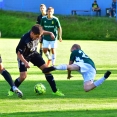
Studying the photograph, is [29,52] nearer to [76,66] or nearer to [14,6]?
[76,66]

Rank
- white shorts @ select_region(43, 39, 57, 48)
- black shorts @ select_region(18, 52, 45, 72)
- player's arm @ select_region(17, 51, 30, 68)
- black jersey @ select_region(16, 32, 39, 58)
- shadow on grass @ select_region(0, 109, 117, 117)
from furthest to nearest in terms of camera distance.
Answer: white shorts @ select_region(43, 39, 57, 48), black shorts @ select_region(18, 52, 45, 72), black jersey @ select_region(16, 32, 39, 58), player's arm @ select_region(17, 51, 30, 68), shadow on grass @ select_region(0, 109, 117, 117)

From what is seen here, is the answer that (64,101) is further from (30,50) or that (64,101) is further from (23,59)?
(30,50)

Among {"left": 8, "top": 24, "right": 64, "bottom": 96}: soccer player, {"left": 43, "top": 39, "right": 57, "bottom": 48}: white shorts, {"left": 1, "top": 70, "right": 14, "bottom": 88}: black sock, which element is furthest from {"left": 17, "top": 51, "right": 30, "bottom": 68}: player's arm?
{"left": 43, "top": 39, "right": 57, "bottom": 48}: white shorts

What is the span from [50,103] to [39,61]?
1496 millimetres

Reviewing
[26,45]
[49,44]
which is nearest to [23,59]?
[26,45]

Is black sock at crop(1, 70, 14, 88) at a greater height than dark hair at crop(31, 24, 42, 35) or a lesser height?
lesser

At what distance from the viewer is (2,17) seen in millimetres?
53188

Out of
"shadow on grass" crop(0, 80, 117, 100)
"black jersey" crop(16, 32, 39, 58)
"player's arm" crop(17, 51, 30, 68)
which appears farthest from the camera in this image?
"shadow on grass" crop(0, 80, 117, 100)

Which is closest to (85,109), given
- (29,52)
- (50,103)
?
(50,103)

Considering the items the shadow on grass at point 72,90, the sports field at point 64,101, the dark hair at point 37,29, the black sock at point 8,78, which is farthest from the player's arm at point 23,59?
the shadow on grass at point 72,90

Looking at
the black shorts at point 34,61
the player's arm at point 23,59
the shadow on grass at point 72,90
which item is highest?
the player's arm at point 23,59

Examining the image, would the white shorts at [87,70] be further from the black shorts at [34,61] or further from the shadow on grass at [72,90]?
the black shorts at [34,61]

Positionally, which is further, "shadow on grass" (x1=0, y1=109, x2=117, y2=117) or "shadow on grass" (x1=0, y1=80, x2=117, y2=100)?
"shadow on grass" (x1=0, y1=80, x2=117, y2=100)

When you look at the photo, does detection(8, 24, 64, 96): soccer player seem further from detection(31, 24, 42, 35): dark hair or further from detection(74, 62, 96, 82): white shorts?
detection(74, 62, 96, 82): white shorts
